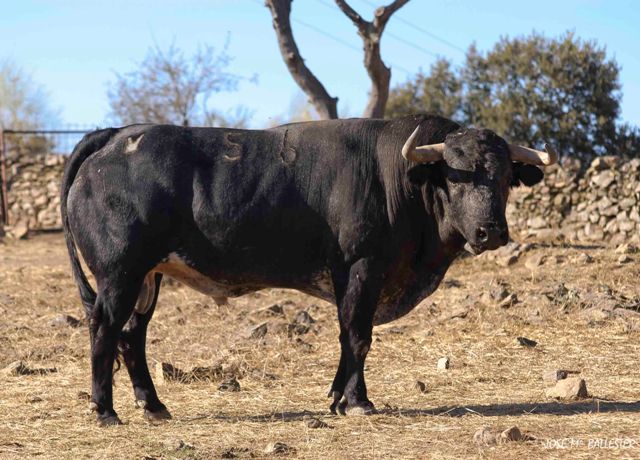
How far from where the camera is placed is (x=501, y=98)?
2500cm

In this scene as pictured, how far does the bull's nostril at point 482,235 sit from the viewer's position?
6.63 meters

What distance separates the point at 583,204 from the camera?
18.4 meters

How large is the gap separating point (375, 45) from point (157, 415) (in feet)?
31.6

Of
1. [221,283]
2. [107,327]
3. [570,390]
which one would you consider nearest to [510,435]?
[570,390]

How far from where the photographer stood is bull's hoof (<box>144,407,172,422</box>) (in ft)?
22.9

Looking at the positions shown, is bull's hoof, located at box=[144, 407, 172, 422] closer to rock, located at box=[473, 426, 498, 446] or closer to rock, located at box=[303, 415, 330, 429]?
rock, located at box=[303, 415, 330, 429]

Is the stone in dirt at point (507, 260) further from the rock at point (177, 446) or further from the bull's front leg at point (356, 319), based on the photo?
the rock at point (177, 446)

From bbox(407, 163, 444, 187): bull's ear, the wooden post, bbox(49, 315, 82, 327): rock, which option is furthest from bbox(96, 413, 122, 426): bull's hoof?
the wooden post

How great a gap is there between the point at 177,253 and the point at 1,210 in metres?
18.4

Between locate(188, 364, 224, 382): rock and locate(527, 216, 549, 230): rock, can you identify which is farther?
locate(527, 216, 549, 230): rock

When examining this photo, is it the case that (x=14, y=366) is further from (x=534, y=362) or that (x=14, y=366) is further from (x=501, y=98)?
(x=501, y=98)

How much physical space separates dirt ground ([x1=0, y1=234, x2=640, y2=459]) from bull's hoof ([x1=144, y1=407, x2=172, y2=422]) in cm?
8

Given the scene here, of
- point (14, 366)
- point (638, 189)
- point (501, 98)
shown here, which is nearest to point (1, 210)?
point (501, 98)

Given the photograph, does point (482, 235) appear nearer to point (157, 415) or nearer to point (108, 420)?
point (157, 415)
